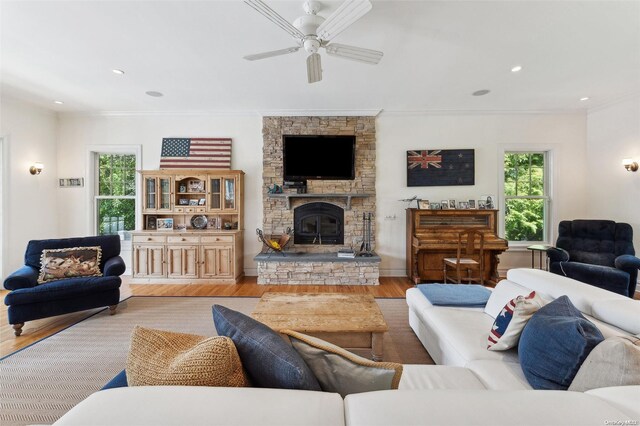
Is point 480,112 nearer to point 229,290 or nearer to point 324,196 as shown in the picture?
point 324,196

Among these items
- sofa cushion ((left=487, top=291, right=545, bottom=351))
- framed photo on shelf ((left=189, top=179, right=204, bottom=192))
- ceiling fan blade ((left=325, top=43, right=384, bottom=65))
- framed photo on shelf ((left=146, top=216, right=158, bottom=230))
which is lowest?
sofa cushion ((left=487, top=291, right=545, bottom=351))

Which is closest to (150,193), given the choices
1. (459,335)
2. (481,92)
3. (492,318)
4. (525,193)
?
(459,335)

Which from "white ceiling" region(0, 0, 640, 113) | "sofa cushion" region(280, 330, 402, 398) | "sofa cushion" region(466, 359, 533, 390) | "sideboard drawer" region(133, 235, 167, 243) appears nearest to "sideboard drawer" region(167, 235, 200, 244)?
"sideboard drawer" region(133, 235, 167, 243)

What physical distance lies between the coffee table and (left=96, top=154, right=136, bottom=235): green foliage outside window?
4120 millimetres

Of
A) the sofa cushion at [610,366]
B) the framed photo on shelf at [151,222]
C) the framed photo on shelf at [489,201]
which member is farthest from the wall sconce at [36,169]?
the framed photo on shelf at [489,201]

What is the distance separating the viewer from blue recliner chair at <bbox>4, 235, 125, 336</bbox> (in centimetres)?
258

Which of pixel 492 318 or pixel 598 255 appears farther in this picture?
pixel 598 255

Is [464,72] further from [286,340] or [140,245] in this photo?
[140,245]

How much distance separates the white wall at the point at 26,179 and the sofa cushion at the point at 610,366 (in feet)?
21.5

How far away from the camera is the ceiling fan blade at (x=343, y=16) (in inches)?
71.6

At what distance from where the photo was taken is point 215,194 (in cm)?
453

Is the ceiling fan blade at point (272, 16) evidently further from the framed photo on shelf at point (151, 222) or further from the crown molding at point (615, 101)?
the crown molding at point (615, 101)

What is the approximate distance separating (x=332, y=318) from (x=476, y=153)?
13.8 ft

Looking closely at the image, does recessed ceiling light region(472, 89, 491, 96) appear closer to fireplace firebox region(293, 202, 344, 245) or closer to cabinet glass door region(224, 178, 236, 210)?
fireplace firebox region(293, 202, 344, 245)
